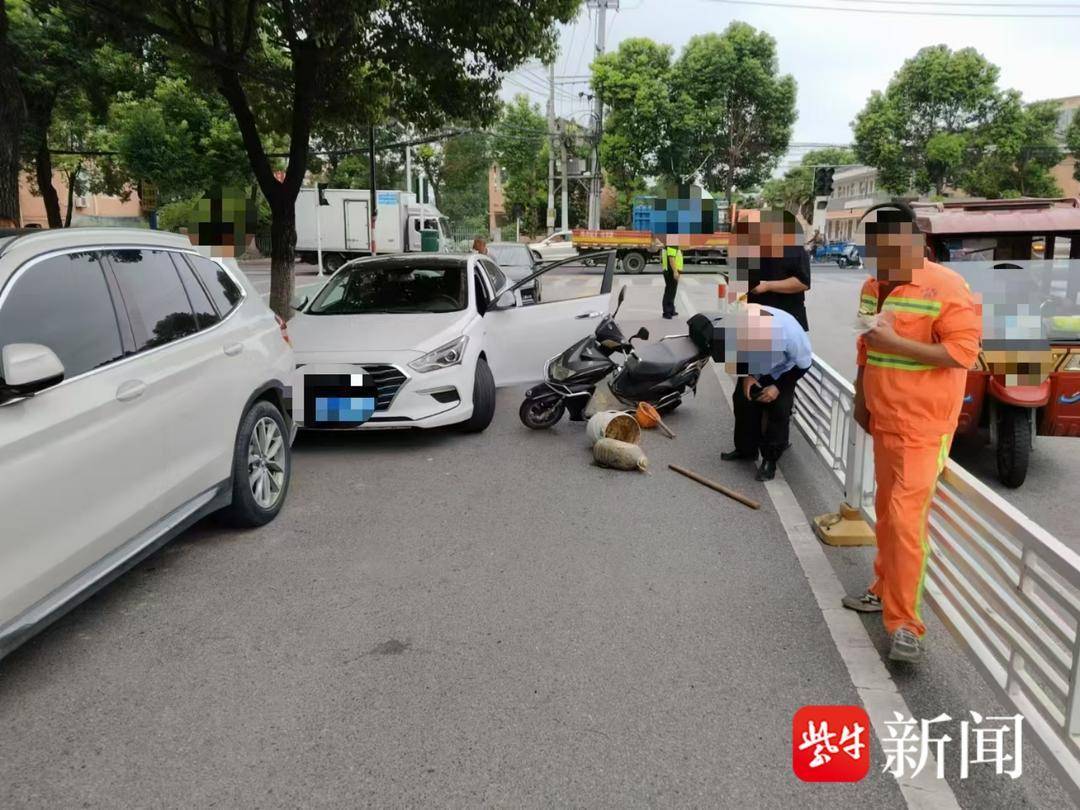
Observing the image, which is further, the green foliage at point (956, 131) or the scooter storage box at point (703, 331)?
the green foliage at point (956, 131)

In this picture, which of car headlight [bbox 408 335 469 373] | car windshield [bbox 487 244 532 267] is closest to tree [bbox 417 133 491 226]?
car windshield [bbox 487 244 532 267]

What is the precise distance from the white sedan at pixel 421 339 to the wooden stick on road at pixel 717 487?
1843 millimetres

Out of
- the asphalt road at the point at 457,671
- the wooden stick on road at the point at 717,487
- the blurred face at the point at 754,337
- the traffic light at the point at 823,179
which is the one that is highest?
the traffic light at the point at 823,179

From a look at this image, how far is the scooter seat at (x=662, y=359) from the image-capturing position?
764 cm

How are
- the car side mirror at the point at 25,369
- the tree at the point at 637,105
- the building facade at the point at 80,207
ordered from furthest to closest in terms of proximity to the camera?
the tree at the point at 637,105, the building facade at the point at 80,207, the car side mirror at the point at 25,369

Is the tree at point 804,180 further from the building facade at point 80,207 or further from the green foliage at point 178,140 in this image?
the green foliage at point 178,140

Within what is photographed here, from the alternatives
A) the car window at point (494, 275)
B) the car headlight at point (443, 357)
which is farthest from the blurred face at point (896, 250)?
the car window at point (494, 275)

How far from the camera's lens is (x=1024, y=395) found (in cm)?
559

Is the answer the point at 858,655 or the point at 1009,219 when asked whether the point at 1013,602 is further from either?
the point at 1009,219

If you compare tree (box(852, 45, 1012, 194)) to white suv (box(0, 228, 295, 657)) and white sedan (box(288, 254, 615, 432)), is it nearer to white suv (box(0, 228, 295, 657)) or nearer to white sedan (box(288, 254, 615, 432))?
white sedan (box(288, 254, 615, 432))

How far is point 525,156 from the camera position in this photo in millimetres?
61812

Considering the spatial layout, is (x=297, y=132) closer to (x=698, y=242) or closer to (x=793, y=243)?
(x=698, y=242)

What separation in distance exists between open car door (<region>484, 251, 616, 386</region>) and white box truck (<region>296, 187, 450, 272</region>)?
25.1 metres

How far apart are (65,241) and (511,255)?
16.6 m
